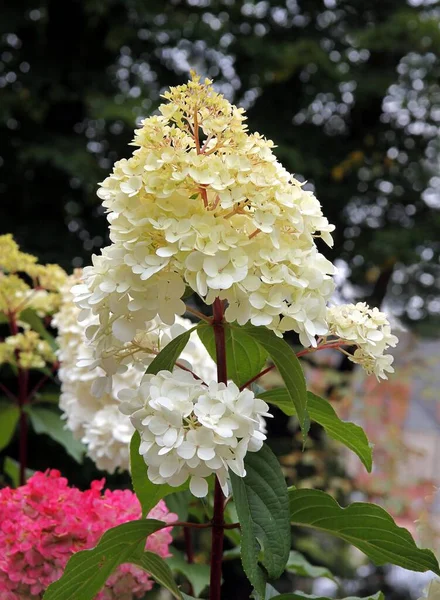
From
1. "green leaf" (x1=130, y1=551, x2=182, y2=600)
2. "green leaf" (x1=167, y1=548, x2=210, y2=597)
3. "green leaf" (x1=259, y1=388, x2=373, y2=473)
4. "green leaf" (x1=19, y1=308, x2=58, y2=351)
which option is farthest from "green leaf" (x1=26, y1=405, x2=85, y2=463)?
"green leaf" (x1=259, y1=388, x2=373, y2=473)

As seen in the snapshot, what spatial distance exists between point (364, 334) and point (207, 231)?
0.57 ft

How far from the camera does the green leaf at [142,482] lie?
26.4 inches

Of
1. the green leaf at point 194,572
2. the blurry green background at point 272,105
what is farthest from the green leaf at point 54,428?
the blurry green background at point 272,105

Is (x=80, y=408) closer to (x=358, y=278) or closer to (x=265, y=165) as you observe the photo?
(x=265, y=165)

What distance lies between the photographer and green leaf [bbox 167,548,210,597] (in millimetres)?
1005

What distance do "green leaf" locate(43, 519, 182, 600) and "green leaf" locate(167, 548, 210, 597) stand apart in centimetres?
36

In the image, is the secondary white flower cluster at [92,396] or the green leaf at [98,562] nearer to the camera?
the green leaf at [98,562]

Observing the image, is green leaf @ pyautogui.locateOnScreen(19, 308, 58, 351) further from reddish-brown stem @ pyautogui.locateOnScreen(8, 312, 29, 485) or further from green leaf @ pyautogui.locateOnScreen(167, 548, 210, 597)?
green leaf @ pyautogui.locateOnScreen(167, 548, 210, 597)

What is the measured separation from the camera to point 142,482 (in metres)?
0.68

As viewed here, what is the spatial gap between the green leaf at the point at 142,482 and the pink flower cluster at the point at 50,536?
14 centimetres

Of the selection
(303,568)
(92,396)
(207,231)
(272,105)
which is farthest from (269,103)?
(207,231)

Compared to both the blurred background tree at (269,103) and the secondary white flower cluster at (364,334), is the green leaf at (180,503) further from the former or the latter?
the blurred background tree at (269,103)

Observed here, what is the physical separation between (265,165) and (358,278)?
9.53 feet

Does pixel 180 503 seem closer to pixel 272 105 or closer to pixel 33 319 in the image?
pixel 33 319
